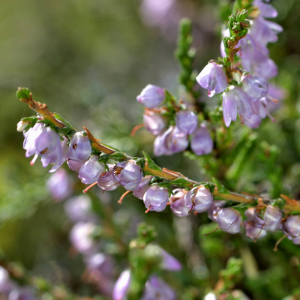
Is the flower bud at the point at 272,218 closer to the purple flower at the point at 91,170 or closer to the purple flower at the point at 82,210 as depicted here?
the purple flower at the point at 91,170

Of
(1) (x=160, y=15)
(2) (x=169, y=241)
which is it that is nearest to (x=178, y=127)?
(2) (x=169, y=241)

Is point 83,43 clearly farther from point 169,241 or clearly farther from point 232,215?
point 232,215

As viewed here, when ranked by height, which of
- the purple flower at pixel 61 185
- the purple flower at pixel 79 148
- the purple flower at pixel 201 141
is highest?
the purple flower at pixel 79 148

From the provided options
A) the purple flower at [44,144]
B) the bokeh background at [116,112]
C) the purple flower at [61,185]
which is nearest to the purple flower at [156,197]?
the purple flower at [44,144]

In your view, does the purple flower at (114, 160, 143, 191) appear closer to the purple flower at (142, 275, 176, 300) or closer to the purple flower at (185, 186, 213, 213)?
the purple flower at (185, 186, 213, 213)

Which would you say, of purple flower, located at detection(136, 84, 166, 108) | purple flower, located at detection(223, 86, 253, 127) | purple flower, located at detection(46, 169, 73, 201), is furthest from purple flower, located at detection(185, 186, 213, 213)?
purple flower, located at detection(46, 169, 73, 201)

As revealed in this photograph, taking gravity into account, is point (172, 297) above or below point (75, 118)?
above

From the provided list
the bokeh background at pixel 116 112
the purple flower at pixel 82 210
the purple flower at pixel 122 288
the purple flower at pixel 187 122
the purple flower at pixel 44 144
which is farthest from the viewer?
the purple flower at pixel 82 210

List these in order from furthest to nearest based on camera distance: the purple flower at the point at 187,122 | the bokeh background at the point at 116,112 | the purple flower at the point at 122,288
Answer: the bokeh background at the point at 116,112 → the purple flower at the point at 122,288 → the purple flower at the point at 187,122
